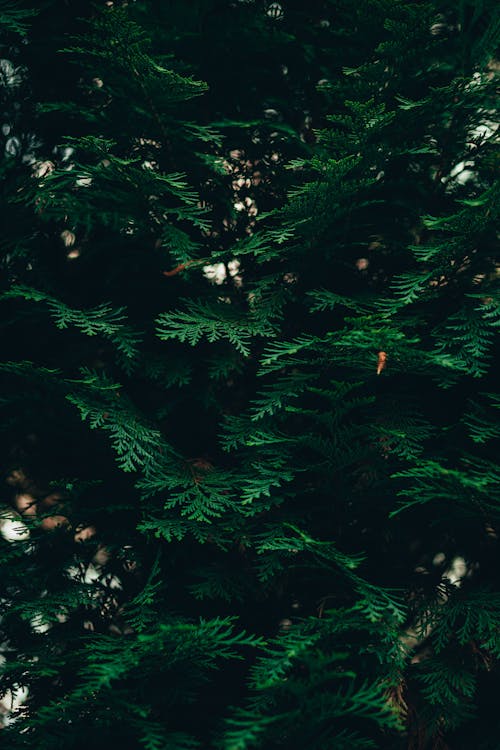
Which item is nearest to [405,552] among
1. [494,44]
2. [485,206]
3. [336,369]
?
[336,369]

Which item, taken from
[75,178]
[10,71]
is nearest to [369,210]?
[75,178]

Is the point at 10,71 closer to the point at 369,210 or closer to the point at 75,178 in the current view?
the point at 75,178

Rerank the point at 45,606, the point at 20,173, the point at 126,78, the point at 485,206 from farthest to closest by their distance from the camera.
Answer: the point at 20,173, the point at 45,606, the point at 126,78, the point at 485,206

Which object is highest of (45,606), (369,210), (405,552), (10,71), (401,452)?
(10,71)

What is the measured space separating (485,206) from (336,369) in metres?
0.79

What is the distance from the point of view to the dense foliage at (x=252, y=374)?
1.76m

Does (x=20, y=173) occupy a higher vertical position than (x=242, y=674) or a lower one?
higher

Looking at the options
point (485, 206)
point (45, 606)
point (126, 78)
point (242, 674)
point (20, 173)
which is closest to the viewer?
point (485, 206)

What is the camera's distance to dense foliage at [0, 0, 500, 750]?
5.79 ft

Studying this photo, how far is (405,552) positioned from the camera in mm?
2424

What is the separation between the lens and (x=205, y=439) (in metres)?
2.46

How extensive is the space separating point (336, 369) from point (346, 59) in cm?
132

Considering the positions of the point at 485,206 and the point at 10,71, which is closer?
the point at 485,206

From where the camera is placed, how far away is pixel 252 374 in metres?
2.47
